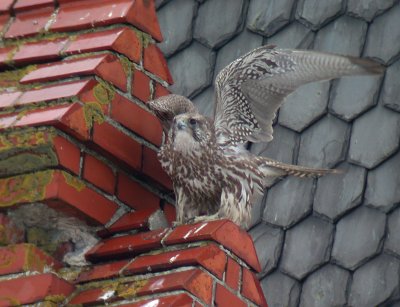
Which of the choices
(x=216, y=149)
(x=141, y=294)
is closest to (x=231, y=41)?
(x=216, y=149)

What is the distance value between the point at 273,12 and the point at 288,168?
2.22 meters

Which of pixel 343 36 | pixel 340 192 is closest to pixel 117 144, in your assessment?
pixel 340 192

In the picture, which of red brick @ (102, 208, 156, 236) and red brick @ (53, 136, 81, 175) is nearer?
red brick @ (53, 136, 81, 175)

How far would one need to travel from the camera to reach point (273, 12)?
8594 mm

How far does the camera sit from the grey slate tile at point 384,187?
7.70 m

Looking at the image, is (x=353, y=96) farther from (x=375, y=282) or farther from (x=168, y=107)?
(x=168, y=107)

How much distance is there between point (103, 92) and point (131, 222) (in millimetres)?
363

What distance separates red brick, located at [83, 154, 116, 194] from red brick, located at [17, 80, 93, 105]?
17 centimetres

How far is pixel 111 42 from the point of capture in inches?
200

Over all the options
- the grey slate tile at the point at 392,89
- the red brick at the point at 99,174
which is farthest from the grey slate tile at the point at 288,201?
the red brick at the point at 99,174

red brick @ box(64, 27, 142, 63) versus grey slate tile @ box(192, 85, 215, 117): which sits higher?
red brick @ box(64, 27, 142, 63)

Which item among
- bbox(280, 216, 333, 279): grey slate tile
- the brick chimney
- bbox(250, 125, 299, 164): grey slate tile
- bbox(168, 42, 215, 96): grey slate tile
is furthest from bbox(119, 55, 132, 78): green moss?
bbox(168, 42, 215, 96): grey slate tile

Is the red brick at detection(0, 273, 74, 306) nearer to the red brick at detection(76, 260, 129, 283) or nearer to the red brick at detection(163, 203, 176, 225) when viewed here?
the red brick at detection(76, 260, 129, 283)

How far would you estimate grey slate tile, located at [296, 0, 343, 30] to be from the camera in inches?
331
